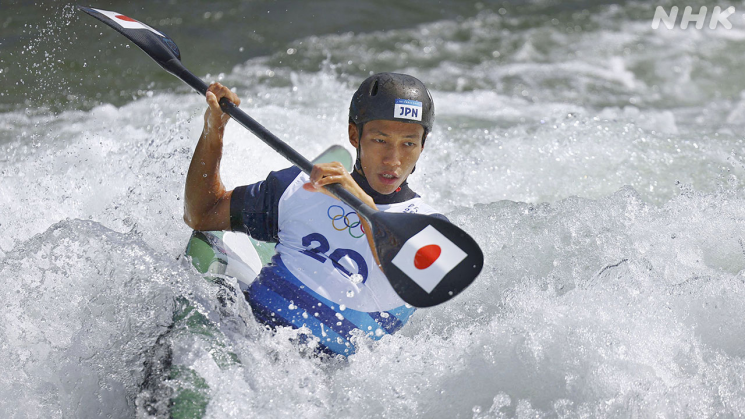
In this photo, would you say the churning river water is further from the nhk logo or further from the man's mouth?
the nhk logo

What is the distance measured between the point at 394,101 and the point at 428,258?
0.57 m

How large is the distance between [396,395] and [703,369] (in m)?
1.07

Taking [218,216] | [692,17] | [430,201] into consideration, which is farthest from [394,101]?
[692,17]

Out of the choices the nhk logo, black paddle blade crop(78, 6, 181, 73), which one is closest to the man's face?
black paddle blade crop(78, 6, 181, 73)

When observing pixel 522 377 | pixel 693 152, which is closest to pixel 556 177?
pixel 693 152

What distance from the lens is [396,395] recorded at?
8.07ft

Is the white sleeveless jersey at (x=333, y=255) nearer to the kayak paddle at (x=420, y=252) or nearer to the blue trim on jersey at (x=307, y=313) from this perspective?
the blue trim on jersey at (x=307, y=313)

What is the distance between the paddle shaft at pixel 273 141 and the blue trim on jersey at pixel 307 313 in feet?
1.21

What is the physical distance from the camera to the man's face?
258 centimetres

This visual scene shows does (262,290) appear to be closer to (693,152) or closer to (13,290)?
(13,290)

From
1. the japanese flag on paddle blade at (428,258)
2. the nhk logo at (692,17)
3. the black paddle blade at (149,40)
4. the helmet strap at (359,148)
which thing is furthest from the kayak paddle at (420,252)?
the nhk logo at (692,17)

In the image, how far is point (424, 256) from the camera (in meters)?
2.36

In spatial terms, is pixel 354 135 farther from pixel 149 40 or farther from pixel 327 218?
pixel 149 40

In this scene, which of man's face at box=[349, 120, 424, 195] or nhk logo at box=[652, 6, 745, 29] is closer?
man's face at box=[349, 120, 424, 195]
